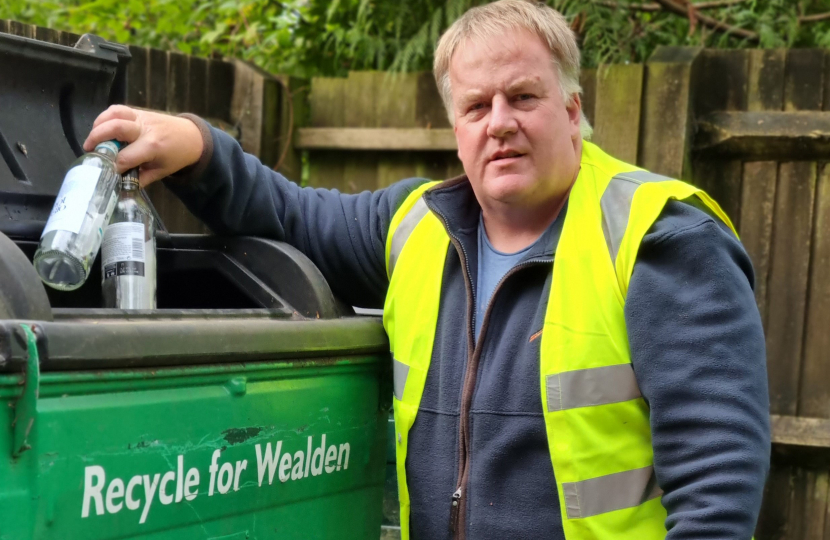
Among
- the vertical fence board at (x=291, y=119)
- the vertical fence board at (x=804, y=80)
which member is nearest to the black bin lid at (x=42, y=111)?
the vertical fence board at (x=291, y=119)

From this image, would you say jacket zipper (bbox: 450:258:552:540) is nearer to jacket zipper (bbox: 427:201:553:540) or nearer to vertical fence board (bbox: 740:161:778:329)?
jacket zipper (bbox: 427:201:553:540)

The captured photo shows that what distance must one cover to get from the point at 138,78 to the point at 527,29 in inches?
77.1

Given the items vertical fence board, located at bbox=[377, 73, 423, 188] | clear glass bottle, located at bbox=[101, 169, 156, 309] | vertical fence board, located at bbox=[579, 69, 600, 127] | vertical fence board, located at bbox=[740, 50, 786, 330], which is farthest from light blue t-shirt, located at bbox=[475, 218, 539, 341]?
vertical fence board, located at bbox=[377, 73, 423, 188]

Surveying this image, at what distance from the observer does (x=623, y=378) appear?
1648 mm

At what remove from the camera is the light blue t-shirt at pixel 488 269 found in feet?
6.03

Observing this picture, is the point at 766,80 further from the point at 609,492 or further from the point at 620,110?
the point at 609,492

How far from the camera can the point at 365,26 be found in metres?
4.17

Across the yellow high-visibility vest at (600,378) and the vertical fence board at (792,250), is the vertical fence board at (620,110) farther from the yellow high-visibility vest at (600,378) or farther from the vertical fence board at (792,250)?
the yellow high-visibility vest at (600,378)

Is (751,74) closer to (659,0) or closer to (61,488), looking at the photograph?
(659,0)

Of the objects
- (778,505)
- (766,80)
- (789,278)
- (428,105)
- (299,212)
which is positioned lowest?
(778,505)

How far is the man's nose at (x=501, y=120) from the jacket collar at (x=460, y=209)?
191 mm

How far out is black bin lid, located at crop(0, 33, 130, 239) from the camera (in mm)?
1819

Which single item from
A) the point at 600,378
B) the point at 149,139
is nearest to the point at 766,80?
the point at 600,378

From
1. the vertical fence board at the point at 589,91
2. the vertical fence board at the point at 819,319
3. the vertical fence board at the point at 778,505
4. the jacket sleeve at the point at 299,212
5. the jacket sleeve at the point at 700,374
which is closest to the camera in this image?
the jacket sleeve at the point at 700,374
